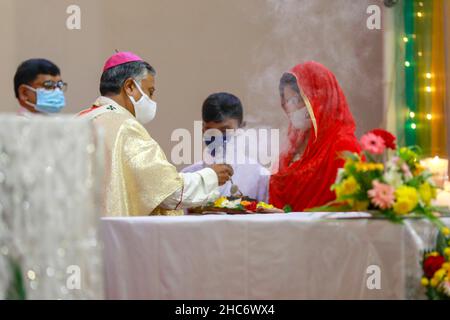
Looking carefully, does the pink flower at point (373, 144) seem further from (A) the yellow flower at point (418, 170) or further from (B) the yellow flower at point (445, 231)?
(B) the yellow flower at point (445, 231)

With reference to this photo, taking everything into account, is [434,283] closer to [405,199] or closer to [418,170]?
[405,199]

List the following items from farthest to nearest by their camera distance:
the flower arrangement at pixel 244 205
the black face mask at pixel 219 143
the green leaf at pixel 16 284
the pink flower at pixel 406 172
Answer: the black face mask at pixel 219 143 → the flower arrangement at pixel 244 205 → the pink flower at pixel 406 172 → the green leaf at pixel 16 284

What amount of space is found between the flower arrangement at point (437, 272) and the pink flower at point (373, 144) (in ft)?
1.24

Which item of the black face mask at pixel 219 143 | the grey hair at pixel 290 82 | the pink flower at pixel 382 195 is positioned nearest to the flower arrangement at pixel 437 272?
the pink flower at pixel 382 195

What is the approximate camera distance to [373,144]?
3279mm

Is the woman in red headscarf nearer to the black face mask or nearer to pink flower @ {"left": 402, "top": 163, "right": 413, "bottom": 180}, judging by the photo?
the black face mask

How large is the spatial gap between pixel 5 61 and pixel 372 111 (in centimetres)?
327

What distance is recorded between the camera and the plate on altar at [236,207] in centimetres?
466

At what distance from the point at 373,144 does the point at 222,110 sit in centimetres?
290

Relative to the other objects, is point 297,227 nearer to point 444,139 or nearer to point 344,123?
point 344,123

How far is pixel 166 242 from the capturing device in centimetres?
323

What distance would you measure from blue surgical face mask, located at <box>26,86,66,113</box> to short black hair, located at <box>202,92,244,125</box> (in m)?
1.40

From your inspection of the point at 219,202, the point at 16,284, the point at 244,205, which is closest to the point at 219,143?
the point at 219,202
